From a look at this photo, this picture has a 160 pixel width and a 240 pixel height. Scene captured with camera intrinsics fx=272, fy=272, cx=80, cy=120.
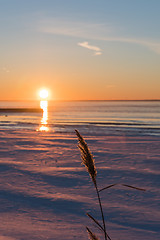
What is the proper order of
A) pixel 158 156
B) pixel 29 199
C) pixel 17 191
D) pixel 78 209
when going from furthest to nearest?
pixel 158 156
pixel 17 191
pixel 29 199
pixel 78 209

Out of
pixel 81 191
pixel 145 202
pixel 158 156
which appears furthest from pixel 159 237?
pixel 158 156

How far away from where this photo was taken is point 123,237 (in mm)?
4430

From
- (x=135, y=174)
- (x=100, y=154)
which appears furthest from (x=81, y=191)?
(x=100, y=154)

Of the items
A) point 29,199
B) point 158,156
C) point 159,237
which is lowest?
point 159,237

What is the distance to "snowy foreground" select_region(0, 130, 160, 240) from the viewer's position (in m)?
4.68

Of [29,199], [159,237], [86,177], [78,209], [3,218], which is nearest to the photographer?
[159,237]

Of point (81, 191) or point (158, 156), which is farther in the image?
point (158, 156)

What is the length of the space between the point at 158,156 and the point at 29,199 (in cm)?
669

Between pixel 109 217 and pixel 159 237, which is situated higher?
pixel 109 217

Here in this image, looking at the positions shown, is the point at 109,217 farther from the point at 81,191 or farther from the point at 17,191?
the point at 17,191

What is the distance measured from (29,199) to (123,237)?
2.58 m

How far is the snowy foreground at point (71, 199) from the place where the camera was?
468 centimetres

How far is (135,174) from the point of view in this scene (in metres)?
8.33

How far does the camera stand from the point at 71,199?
623 centimetres
